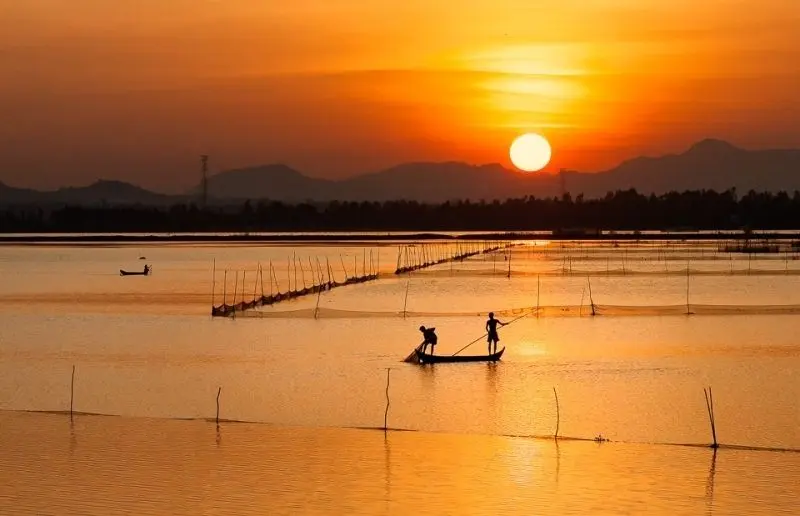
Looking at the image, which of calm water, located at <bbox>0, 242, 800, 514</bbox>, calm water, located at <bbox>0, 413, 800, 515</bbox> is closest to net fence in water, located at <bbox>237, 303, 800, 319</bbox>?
calm water, located at <bbox>0, 242, 800, 514</bbox>

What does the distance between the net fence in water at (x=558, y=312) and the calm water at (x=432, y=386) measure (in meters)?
0.18

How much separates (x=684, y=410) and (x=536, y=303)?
2371cm

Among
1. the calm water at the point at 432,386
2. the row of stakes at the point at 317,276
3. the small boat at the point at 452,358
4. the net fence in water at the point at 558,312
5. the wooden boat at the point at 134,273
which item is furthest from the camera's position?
the wooden boat at the point at 134,273

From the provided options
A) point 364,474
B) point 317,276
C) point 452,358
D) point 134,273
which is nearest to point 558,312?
point 452,358

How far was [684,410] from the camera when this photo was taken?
67.5 feet

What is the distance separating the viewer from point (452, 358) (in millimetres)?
26219

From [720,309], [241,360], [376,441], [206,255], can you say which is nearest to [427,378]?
[241,360]

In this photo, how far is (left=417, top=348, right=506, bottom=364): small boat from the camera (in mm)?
26125

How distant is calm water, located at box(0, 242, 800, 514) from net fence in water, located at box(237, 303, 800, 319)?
179 mm

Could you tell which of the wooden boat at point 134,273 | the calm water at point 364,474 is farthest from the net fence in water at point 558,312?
the wooden boat at point 134,273

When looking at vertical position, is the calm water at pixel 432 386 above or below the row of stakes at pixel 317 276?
below

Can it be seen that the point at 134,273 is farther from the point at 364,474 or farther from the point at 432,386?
the point at 364,474

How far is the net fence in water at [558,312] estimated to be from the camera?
125ft

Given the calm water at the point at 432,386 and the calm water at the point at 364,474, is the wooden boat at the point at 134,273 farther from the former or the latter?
the calm water at the point at 364,474
